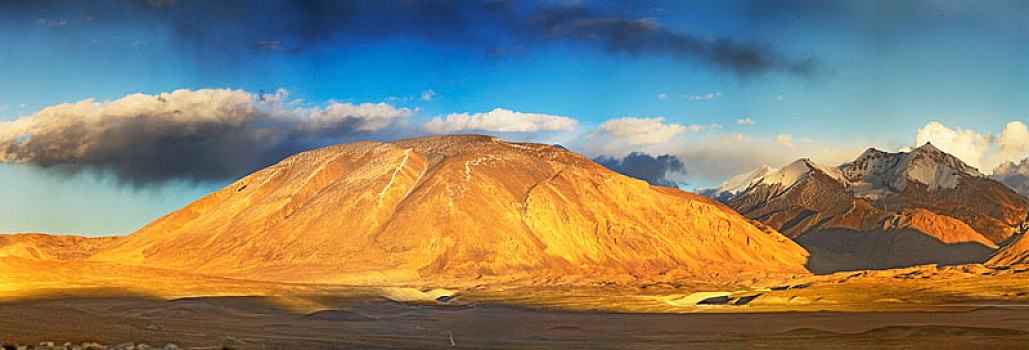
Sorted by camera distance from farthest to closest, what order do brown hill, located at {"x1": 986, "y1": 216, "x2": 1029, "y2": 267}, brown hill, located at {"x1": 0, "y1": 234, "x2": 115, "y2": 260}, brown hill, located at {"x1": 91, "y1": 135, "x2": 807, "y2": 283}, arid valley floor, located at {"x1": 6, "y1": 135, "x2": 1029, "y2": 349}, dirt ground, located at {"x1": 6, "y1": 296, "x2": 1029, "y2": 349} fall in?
brown hill, located at {"x1": 986, "y1": 216, "x2": 1029, "y2": 267}, brown hill, located at {"x1": 0, "y1": 234, "x2": 115, "y2": 260}, brown hill, located at {"x1": 91, "y1": 135, "x2": 807, "y2": 283}, arid valley floor, located at {"x1": 6, "y1": 135, "x2": 1029, "y2": 349}, dirt ground, located at {"x1": 6, "y1": 296, "x2": 1029, "y2": 349}

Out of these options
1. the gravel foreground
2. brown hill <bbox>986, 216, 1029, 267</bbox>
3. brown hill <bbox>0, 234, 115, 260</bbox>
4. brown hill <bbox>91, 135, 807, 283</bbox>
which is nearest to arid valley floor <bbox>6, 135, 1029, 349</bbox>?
brown hill <bbox>91, 135, 807, 283</bbox>

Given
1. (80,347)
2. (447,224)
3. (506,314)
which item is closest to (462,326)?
(506,314)

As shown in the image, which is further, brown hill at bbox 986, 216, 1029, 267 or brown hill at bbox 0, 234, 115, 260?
brown hill at bbox 986, 216, 1029, 267

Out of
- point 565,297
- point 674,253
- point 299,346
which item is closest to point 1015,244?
point 674,253

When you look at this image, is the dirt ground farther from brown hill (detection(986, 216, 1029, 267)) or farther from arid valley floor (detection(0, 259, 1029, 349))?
brown hill (detection(986, 216, 1029, 267))

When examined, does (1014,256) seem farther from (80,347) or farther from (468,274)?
(80,347)

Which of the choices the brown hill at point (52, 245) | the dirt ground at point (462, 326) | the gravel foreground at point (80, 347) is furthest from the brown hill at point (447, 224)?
the gravel foreground at point (80, 347)

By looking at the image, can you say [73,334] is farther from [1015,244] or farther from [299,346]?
[1015,244]

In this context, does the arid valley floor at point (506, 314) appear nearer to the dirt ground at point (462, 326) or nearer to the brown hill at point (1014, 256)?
the dirt ground at point (462, 326)
